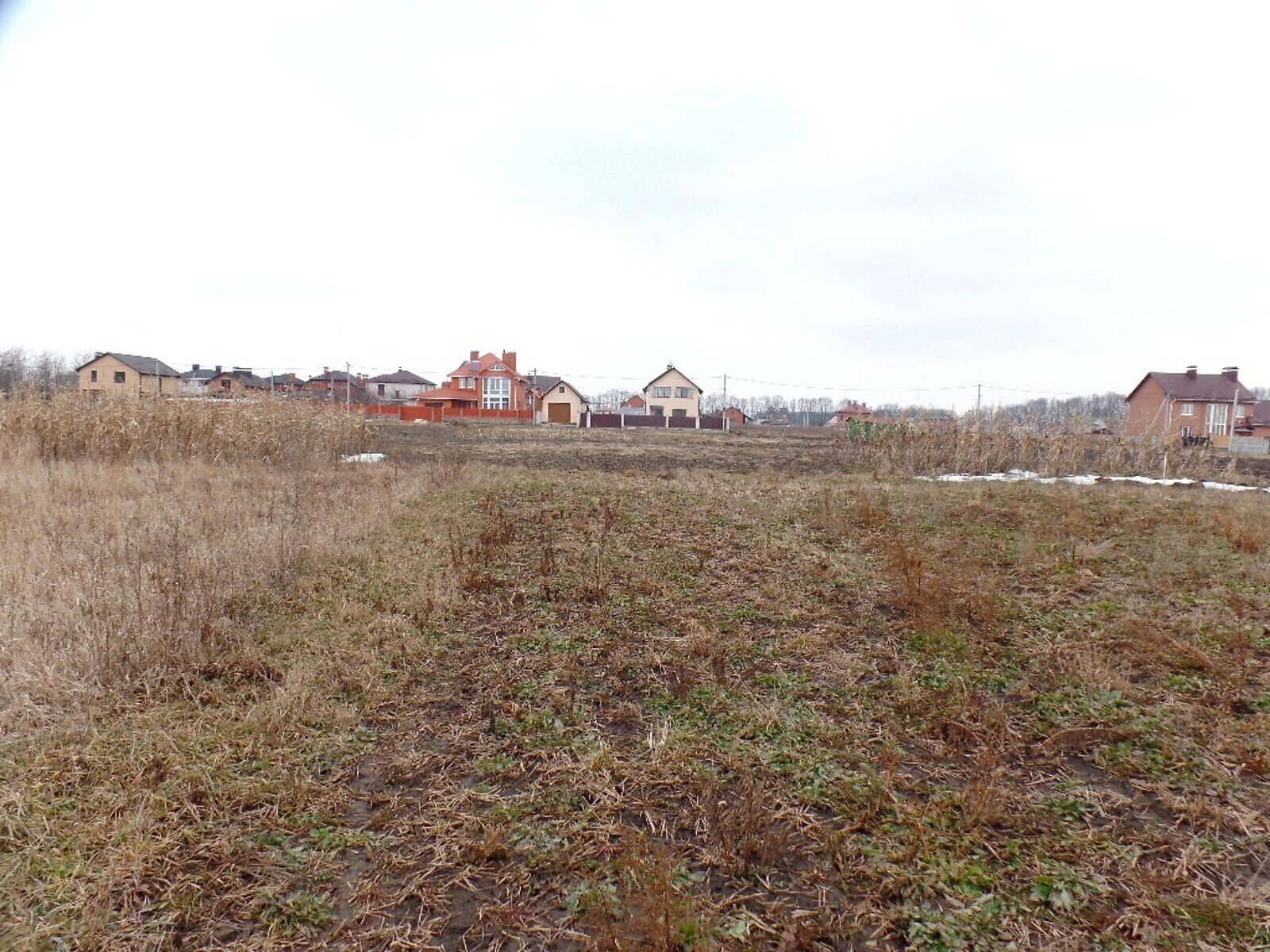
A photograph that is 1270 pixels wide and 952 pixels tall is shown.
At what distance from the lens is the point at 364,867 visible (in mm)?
2250

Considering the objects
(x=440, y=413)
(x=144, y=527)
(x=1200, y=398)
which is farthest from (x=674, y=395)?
(x=144, y=527)

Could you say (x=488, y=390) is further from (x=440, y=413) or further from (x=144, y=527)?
(x=144, y=527)

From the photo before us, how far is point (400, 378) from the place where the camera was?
255 ft

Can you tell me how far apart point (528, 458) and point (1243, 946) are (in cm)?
1462

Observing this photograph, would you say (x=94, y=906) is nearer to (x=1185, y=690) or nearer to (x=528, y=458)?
(x=1185, y=690)

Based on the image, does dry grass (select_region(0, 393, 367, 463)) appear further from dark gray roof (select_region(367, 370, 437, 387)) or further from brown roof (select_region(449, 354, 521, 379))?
dark gray roof (select_region(367, 370, 437, 387))

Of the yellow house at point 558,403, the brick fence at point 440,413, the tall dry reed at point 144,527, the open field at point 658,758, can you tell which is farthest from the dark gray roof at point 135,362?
the open field at point 658,758

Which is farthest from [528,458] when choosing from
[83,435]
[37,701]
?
[37,701]

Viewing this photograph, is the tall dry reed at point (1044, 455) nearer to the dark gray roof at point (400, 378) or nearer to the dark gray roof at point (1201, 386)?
the dark gray roof at point (1201, 386)

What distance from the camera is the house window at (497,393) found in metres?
54.0

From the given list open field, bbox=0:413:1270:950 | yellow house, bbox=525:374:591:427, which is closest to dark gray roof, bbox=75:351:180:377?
yellow house, bbox=525:374:591:427

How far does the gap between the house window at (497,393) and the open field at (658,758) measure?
160 feet

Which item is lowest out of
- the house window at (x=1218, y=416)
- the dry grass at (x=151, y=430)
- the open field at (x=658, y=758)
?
the open field at (x=658, y=758)

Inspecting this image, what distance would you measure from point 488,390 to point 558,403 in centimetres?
600
